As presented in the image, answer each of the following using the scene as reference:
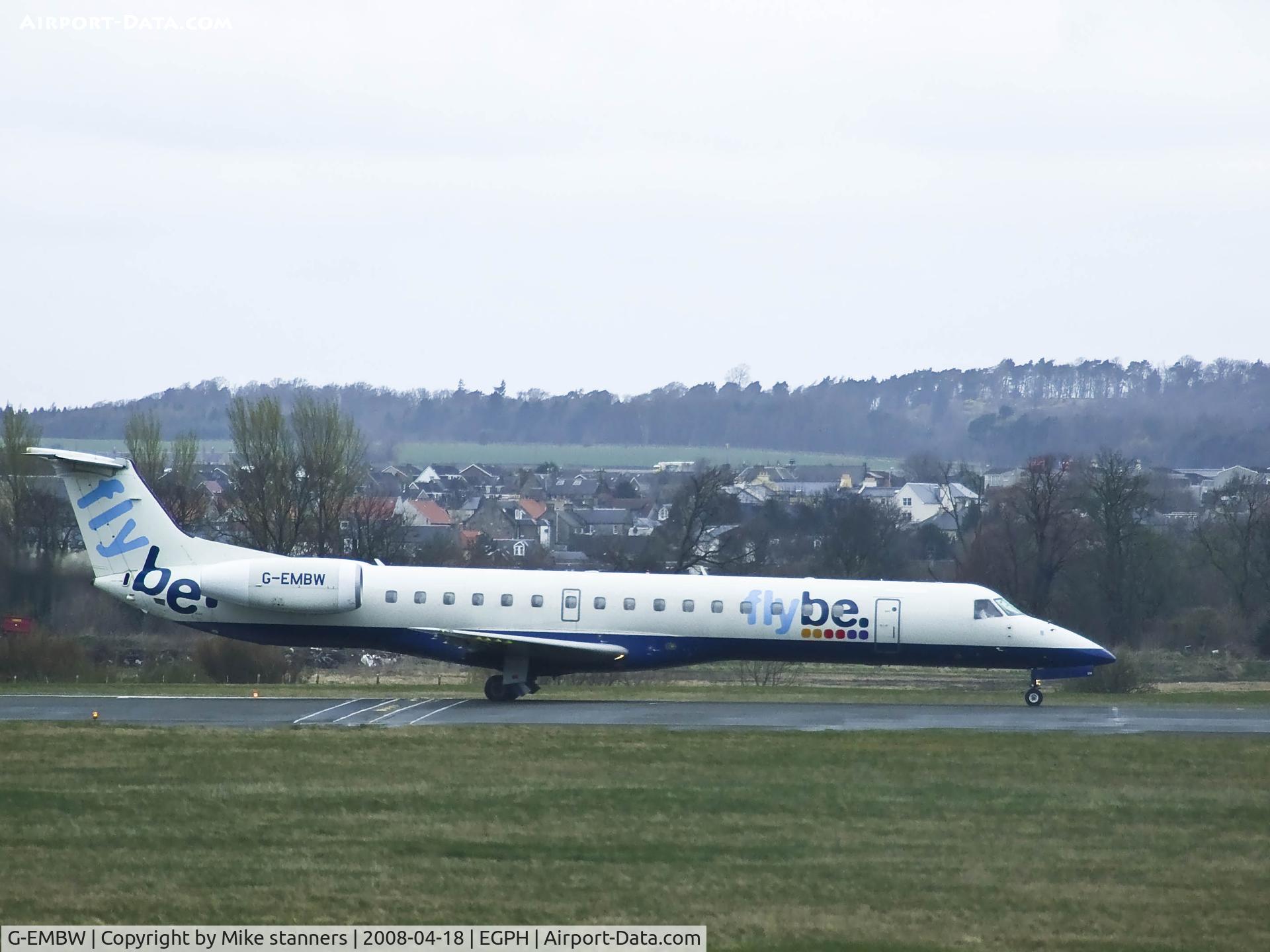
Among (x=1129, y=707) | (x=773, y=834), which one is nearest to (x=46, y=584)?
(x=1129, y=707)

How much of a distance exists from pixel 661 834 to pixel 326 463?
47826 mm

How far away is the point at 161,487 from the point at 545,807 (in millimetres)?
46954

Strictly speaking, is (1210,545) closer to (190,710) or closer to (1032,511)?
(1032,511)

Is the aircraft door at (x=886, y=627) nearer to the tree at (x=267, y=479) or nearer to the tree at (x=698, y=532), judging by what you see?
the tree at (x=698, y=532)

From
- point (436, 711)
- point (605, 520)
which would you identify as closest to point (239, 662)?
point (436, 711)

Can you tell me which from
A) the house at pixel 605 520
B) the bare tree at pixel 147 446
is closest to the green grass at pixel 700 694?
the bare tree at pixel 147 446

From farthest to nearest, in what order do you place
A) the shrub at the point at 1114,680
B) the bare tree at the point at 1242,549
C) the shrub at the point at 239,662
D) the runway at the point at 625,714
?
the bare tree at the point at 1242,549
the shrub at the point at 239,662
the shrub at the point at 1114,680
the runway at the point at 625,714

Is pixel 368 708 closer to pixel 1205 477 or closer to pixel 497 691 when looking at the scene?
pixel 497 691

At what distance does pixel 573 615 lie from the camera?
29219 millimetres

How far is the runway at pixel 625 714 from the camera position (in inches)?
990

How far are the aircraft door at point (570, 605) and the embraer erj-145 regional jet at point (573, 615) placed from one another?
0.02 metres

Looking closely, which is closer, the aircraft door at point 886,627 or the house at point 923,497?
the aircraft door at point 886,627

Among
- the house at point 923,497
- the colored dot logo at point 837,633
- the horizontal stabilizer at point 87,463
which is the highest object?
the house at point 923,497

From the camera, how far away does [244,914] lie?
12.7 meters
